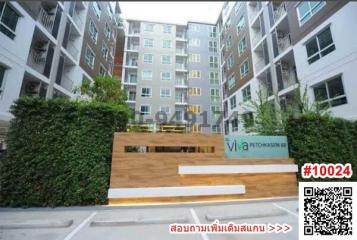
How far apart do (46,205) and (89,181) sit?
3.84 feet

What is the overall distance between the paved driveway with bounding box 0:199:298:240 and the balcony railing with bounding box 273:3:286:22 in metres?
13.4

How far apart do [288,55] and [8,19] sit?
1536 cm

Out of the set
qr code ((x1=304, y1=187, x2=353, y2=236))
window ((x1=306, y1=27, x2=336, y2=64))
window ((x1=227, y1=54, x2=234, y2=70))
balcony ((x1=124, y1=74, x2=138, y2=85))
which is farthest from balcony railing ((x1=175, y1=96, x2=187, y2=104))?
qr code ((x1=304, y1=187, x2=353, y2=236))

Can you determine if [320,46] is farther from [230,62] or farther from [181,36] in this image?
[181,36]

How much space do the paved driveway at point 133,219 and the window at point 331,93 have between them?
6278 mm

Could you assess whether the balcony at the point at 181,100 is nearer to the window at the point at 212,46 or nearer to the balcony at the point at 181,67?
the balcony at the point at 181,67

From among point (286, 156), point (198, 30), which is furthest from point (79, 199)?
point (198, 30)

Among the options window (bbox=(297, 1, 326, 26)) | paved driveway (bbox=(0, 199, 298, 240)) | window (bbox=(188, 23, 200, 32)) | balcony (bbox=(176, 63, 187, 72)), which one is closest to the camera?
paved driveway (bbox=(0, 199, 298, 240))

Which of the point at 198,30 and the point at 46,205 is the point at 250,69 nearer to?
the point at 198,30

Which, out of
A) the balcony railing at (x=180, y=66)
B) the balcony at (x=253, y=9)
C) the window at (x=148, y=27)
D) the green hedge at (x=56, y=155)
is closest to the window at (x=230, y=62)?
the balcony at (x=253, y=9)

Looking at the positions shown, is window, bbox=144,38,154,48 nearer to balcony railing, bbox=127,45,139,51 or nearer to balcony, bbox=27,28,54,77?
balcony railing, bbox=127,45,139,51

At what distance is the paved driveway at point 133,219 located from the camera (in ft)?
10.7

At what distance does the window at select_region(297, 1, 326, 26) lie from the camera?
9.96 m

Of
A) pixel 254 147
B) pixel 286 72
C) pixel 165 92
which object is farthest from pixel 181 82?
pixel 254 147
